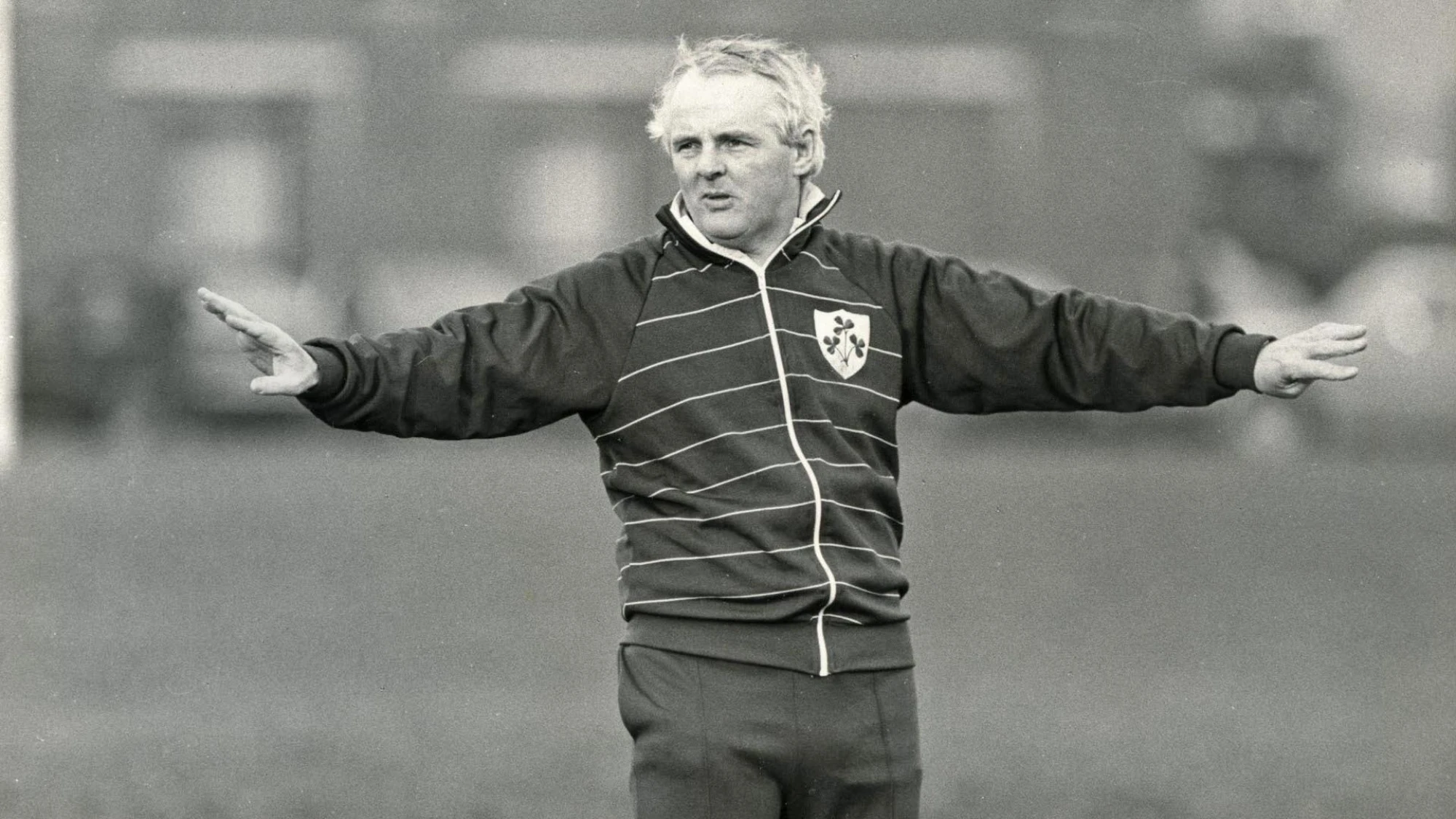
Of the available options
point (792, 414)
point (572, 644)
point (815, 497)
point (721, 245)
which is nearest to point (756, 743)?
point (815, 497)

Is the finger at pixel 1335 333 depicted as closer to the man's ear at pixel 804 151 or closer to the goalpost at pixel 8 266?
the man's ear at pixel 804 151

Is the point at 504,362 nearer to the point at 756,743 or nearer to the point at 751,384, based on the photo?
the point at 751,384

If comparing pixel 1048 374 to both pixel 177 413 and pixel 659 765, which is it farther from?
pixel 177 413

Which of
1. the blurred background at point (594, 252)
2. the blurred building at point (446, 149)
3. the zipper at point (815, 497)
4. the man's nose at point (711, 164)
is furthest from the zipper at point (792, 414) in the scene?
the blurred building at point (446, 149)

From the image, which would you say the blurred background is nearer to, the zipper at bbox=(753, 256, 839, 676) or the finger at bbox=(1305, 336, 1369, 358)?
the finger at bbox=(1305, 336, 1369, 358)

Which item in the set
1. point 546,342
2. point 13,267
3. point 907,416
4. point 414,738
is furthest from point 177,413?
point 546,342

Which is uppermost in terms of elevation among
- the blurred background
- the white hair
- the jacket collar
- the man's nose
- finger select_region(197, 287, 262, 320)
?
the blurred background

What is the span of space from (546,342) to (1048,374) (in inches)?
31.2

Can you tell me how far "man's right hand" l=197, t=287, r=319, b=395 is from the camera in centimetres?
341

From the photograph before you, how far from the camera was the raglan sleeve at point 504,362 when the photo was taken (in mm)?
3535

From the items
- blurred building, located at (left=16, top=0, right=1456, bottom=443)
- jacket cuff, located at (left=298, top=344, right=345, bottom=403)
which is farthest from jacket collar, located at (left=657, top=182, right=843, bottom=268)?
blurred building, located at (left=16, top=0, right=1456, bottom=443)

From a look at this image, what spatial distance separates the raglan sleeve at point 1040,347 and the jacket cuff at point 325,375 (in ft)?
2.84

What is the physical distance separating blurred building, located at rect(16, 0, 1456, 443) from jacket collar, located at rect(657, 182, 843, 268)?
16.2 meters

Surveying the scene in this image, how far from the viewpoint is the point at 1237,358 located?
376 cm
